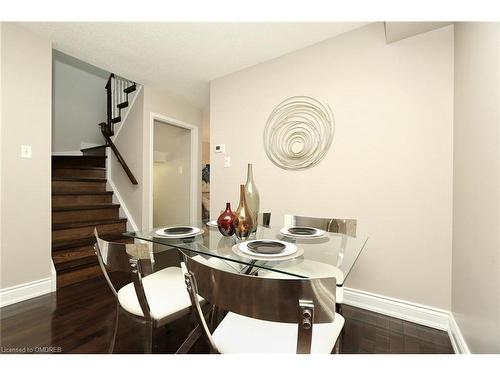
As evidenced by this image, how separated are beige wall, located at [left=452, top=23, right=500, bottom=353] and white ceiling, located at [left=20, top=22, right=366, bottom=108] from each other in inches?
37.7

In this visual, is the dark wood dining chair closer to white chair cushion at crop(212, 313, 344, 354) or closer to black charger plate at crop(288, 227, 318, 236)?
white chair cushion at crop(212, 313, 344, 354)

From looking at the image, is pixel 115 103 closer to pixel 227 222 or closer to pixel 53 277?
pixel 53 277

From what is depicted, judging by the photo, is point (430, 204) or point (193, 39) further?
point (193, 39)

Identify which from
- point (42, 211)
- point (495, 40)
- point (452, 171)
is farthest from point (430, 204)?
point (42, 211)

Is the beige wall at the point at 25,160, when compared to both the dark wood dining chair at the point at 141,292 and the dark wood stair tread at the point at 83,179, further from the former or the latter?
the dark wood dining chair at the point at 141,292

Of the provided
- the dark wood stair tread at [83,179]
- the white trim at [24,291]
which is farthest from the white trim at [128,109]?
the white trim at [24,291]

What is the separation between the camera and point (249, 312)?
65 cm

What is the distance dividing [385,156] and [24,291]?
310 cm

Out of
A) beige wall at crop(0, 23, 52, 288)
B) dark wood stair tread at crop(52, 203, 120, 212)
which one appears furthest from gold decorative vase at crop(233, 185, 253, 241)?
dark wood stair tread at crop(52, 203, 120, 212)

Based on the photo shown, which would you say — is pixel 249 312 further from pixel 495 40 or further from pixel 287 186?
pixel 287 186

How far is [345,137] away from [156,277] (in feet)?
5.69

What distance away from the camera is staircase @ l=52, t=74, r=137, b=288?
2.36 metres

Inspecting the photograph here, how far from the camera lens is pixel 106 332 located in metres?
1.49

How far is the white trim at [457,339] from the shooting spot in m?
1.24
